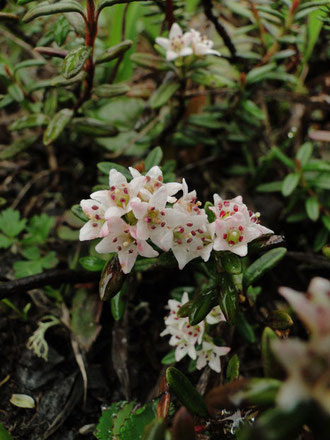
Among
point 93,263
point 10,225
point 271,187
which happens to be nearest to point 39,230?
point 10,225

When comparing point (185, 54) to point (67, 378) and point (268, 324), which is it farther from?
point (67, 378)

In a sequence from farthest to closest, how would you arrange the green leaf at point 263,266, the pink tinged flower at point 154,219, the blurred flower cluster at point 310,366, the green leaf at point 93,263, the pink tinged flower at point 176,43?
the pink tinged flower at point 176,43, the green leaf at point 93,263, the green leaf at point 263,266, the pink tinged flower at point 154,219, the blurred flower cluster at point 310,366

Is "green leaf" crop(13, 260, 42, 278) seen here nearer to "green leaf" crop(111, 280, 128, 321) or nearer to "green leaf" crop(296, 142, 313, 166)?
"green leaf" crop(111, 280, 128, 321)

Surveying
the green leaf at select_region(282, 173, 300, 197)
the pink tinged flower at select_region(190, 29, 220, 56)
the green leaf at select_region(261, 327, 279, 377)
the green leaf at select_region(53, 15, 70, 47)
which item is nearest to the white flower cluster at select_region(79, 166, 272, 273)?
the green leaf at select_region(261, 327, 279, 377)

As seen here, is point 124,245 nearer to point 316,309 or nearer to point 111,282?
point 111,282

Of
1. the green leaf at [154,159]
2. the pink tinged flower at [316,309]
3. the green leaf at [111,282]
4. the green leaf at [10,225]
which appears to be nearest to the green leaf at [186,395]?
the green leaf at [111,282]

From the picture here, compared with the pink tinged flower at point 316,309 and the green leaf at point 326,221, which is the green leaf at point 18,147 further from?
the pink tinged flower at point 316,309
